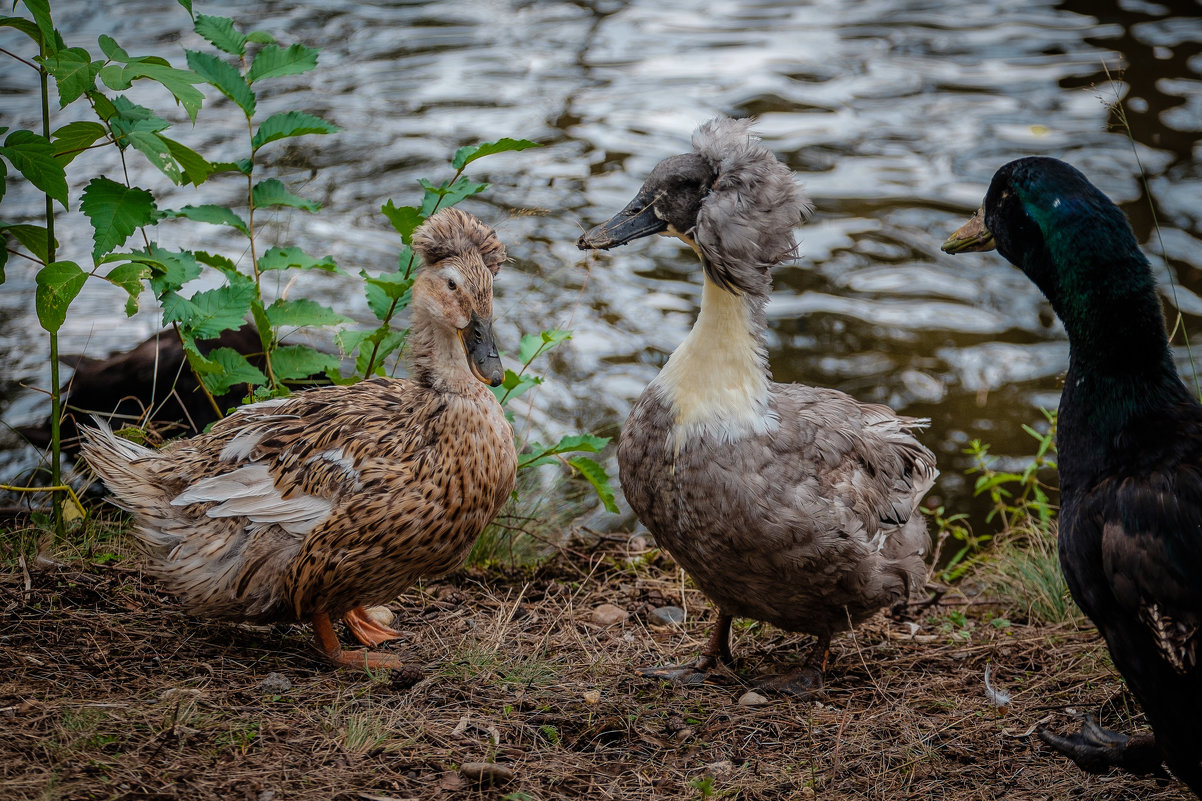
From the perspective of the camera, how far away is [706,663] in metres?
4.18

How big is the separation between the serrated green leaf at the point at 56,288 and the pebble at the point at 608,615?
7.72ft

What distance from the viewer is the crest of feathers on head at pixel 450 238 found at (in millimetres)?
3842

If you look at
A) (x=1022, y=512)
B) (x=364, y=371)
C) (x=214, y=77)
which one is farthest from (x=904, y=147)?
(x=214, y=77)

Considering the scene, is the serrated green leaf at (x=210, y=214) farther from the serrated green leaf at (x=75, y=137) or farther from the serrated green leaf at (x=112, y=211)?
the serrated green leaf at (x=75, y=137)

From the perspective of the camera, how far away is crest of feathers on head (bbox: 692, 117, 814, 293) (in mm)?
3816

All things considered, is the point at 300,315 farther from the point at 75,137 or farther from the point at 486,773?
the point at 486,773

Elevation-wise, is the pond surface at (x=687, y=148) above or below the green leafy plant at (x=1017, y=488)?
above

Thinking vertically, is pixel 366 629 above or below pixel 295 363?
below

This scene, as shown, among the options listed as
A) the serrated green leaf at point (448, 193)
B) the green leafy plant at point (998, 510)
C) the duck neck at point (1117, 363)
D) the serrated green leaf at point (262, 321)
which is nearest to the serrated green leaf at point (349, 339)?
the serrated green leaf at point (262, 321)

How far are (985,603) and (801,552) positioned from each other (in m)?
1.63

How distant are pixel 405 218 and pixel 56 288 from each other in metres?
1.26

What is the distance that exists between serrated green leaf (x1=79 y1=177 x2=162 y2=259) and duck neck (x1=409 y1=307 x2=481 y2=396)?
3.22 feet

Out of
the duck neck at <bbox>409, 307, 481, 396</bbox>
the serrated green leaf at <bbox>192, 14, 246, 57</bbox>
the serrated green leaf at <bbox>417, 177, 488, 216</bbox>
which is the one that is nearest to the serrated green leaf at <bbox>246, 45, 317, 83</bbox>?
the serrated green leaf at <bbox>192, 14, 246, 57</bbox>

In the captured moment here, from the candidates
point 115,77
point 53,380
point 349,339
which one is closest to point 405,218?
point 349,339
